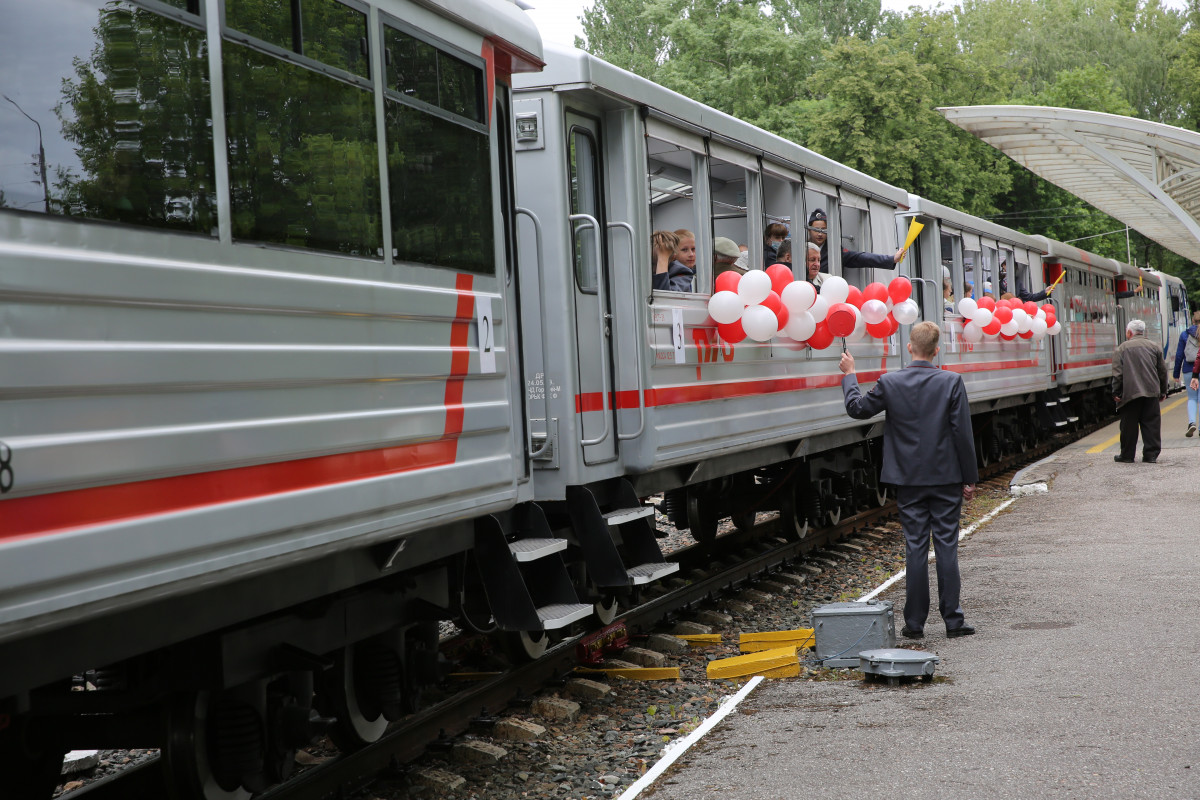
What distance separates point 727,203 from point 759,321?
3.29ft

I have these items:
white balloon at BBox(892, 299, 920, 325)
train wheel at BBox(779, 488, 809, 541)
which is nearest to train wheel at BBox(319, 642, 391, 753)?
train wheel at BBox(779, 488, 809, 541)

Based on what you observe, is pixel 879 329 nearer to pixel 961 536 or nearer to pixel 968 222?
pixel 961 536

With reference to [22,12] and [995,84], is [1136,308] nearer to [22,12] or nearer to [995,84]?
[995,84]

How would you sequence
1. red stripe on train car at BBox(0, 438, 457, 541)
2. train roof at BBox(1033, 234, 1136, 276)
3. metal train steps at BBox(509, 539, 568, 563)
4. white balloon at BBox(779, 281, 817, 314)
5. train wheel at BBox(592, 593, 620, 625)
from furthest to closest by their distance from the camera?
train roof at BBox(1033, 234, 1136, 276), white balloon at BBox(779, 281, 817, 314), train wheel at BBox(592, 593, 620, 625), metal train steps at BBox(509, 539, 568, 563), red stripe on train car at BBox(0, 438, 457, 541)

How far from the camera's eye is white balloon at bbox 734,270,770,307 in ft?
26.1

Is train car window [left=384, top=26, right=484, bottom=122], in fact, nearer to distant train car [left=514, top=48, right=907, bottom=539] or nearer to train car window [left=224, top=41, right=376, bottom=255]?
train car window [left=224, top=41, right=376, bottom=255]

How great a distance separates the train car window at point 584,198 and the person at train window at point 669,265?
518mm

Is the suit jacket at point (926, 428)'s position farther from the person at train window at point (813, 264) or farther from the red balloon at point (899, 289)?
the red balloon at point (899, 289)

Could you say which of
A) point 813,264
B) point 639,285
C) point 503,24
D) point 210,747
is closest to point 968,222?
point 813,264

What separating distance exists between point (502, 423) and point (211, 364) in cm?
198

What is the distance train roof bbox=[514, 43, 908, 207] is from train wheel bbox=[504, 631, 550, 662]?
9.94 feet

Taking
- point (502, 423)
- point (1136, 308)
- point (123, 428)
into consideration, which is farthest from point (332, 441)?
point (1136, 308)

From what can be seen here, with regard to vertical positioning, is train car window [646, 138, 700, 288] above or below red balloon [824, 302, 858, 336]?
above

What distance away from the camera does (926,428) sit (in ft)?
24.2
